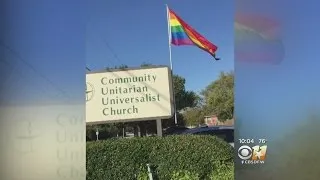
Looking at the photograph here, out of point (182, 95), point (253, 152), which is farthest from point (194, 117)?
point (253, 152)

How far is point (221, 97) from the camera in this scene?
446 centimetres

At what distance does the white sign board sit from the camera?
463cm

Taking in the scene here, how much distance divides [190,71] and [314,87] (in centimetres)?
95

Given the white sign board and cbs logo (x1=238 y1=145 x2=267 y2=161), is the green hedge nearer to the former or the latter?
cbs logo (x1=238 y1=145 x2=267 y2=161)

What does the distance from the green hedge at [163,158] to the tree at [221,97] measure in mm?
217

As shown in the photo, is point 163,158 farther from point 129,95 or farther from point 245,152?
point 245,152

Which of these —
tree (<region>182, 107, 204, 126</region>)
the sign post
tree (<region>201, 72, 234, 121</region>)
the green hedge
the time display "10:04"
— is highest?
tree (<region>201, 72, 234, 121</region>)

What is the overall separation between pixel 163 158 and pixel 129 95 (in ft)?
1.89

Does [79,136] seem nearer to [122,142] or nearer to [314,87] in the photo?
[122,142]

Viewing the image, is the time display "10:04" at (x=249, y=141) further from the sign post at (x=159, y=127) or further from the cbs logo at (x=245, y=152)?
the sign post at (x=159, y=127)

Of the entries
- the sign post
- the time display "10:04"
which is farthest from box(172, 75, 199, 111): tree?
the time display "10:04"

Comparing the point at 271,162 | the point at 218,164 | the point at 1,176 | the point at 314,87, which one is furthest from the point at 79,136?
the point at 314,87

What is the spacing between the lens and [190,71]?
455 centimetres

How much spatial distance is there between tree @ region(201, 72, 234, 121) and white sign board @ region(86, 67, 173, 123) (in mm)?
303
